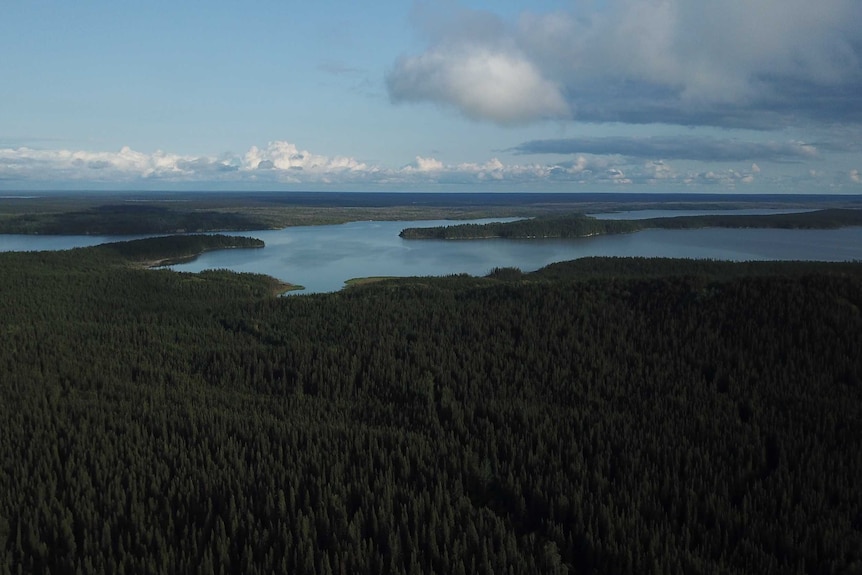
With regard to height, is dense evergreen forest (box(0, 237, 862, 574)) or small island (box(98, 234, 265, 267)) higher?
small island (box(98, 234, 265, 267))

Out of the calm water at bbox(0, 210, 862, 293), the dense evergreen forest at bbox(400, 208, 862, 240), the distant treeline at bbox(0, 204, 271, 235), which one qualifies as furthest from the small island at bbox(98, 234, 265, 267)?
the dense evergreen forest at bbox(400, 208, 862, 240)

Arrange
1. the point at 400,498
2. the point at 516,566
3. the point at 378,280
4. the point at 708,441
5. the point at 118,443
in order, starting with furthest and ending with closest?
1. the point at 378,280
2. the point at 708,441
3. the point at 118,443
4. the point at 400,498
5. the point at 516,566

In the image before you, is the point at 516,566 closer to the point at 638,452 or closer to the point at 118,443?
the point at 638,452

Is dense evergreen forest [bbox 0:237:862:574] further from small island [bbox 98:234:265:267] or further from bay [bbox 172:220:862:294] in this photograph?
small island [bbox 98:234:265:267]

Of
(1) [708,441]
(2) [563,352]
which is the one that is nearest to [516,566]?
(1) [708,441]

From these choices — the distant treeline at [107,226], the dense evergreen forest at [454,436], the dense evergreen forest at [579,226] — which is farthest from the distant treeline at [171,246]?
the dense evergreen forest at [454,436]

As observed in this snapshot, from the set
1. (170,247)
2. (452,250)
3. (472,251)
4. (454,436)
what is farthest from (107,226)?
(454,436)
